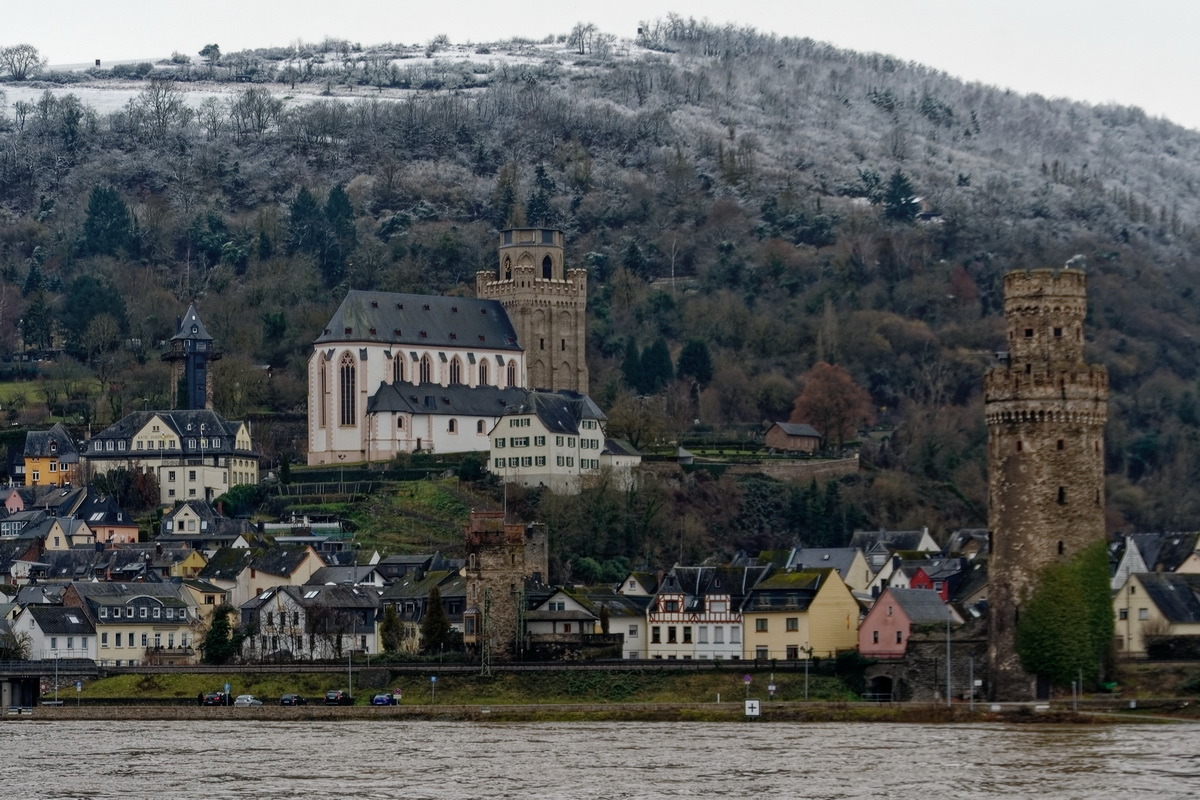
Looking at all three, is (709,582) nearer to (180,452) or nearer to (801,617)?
(801,617)

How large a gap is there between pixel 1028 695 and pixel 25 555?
6726 centimetres

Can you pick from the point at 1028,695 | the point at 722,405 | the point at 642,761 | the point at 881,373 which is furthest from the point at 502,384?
the point at 642,761

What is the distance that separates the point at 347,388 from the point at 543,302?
63.6 ft

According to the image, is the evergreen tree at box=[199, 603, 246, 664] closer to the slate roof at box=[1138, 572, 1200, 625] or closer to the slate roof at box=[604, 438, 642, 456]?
the slate roof at box=[604, 438, 642, 456]

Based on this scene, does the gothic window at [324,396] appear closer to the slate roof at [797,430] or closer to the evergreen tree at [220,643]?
the slate roof at [797,430]

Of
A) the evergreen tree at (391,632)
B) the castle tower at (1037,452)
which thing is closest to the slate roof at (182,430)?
the evergreen tree at (391,632)

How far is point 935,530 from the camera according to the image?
503ft

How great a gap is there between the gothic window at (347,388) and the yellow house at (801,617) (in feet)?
201

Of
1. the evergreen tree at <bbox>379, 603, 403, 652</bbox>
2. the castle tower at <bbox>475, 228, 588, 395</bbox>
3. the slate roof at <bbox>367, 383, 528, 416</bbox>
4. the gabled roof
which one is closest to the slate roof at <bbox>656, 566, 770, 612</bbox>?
the evergreen tree at <bbox>379, 603, 403, 652</bbox>

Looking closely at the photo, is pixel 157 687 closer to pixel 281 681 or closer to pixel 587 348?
pixel 281 681

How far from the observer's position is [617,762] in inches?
3105

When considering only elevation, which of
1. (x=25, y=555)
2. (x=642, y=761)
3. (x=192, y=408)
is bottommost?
(x=642, y=761)

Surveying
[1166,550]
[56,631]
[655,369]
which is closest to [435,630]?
[56,631]

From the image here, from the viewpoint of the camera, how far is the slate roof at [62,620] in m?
121
